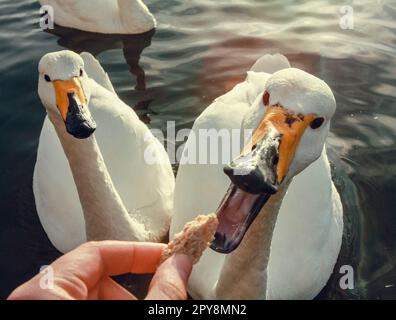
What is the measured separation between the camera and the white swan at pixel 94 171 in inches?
230

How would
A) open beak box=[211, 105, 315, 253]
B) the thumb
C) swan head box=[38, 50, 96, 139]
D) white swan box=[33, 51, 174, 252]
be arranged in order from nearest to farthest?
the thumb, open beak box=[211, 105, 315, 253], swan head box=[38, 50, 96, 139], white swan box=[33, 51, 174, 252]

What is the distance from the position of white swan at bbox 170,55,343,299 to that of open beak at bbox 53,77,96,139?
4.39ft

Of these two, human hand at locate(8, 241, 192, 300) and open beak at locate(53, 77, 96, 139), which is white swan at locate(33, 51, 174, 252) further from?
human hand at locate(8, 241, 192, 300)

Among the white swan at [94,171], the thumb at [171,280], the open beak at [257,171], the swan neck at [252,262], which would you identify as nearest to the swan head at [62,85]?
the white swan at [94,171]

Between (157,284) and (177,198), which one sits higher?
(157,284)

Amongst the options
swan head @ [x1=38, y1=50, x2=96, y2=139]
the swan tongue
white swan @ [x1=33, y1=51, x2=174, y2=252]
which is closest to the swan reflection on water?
white swan @ [x1=33, y1=51, x2=174, y2=252]

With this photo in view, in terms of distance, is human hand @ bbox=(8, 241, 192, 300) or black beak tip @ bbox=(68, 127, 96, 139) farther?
black beak tip @ bbox=(68, 127, 96, 139)

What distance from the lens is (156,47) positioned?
12.0m

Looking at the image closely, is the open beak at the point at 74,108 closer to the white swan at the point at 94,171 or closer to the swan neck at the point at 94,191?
the white swan at the point at 94,171

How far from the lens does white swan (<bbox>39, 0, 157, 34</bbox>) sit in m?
12.2
